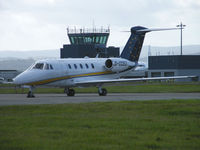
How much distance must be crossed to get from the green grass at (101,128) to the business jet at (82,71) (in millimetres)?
12377

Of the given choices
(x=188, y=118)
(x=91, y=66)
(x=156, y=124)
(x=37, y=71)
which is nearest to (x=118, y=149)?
(x=156, y=124)

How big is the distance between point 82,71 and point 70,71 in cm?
124

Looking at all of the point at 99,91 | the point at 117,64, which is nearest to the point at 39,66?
the point at 99,91

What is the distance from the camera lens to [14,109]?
23.0 m

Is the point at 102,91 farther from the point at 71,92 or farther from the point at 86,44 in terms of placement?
the point at 86,44

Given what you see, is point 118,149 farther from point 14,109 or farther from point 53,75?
point 53,75

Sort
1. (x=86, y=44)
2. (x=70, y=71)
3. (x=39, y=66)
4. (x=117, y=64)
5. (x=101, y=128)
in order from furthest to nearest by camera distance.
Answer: (x=86, y=44)
(x=117, y=64)
(x=70, y=71)
(x=39, y=66)
(x=101, y=128)

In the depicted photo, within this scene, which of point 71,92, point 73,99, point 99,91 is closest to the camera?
point 73,99

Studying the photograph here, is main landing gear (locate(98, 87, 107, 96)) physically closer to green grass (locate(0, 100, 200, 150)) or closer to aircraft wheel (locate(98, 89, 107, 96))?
aircraft wheel (locate(98, 89, 107, 96))

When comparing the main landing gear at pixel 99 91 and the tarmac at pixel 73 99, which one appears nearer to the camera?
the tarmac at pixel 73 99

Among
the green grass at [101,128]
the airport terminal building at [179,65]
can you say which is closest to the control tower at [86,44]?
the airport terminal building at [179,65]

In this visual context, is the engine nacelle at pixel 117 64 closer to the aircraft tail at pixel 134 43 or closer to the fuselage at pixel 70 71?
the fuselage at pixel 70 71

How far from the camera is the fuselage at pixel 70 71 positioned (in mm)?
35469

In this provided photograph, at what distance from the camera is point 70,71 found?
125ft
